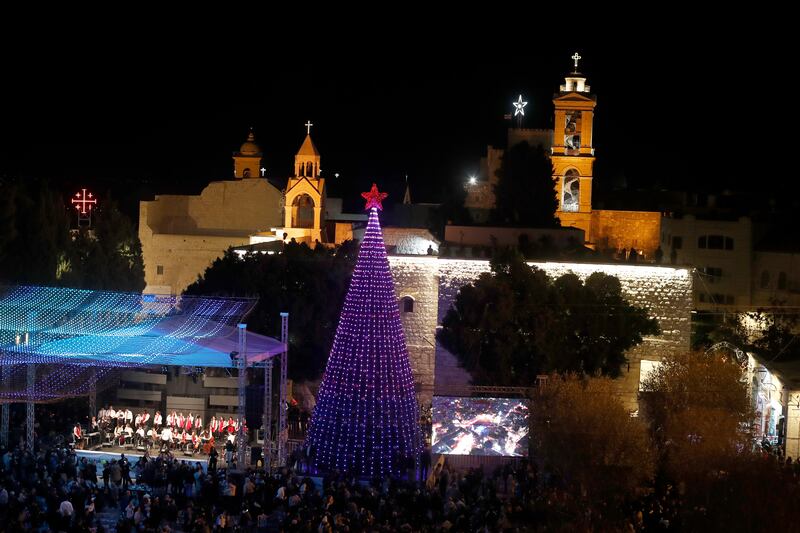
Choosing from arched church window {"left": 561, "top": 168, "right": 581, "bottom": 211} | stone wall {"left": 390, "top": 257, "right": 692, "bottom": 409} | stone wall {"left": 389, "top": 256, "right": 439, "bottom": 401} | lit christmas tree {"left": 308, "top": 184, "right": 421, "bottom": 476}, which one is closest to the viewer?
lit christmas tree {"left": 308, "top": 184, "right": 421, "bottom": 476}

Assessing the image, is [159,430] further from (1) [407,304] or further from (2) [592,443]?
(2) [592,443]

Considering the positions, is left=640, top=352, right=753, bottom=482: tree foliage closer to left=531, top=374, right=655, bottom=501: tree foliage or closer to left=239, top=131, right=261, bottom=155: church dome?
left=531, top=374, right=655, bottom=501: tree foliage

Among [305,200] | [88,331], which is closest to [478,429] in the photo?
[88,331]

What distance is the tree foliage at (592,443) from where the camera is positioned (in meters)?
25.9

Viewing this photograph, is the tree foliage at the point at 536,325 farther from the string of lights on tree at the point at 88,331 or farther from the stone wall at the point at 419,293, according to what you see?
the string of lights on tree at the point at 88,331

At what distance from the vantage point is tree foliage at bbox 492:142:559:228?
47.7 metres

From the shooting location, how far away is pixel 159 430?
3288 cm

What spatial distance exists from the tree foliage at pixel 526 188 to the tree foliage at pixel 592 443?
755 inches

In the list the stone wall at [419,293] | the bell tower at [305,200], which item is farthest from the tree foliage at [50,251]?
the stone wall at [419,293]

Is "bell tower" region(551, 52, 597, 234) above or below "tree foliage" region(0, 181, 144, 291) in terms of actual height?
above

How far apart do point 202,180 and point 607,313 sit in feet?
117

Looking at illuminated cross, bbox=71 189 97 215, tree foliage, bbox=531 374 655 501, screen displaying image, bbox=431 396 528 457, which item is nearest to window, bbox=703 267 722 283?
screen displaying image, bbox=431 396 528 457

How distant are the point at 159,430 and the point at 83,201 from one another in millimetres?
23531

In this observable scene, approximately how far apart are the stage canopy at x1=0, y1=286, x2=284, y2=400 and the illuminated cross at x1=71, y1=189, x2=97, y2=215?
73.2 ft
